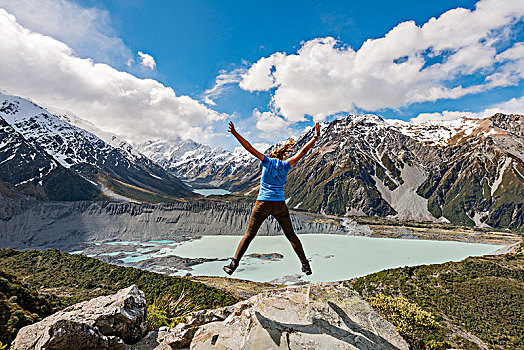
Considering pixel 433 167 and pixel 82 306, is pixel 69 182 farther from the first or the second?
pixel 433 167

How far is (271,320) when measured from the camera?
4500 mm

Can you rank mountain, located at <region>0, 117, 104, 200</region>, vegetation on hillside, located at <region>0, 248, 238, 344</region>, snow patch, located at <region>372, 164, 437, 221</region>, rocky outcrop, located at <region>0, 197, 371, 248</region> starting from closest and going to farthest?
vegetation on hillside, located at <region>0, 248, 238, 344</region> < rocky outcrop, located at <region>0, 197, 371, 248</region> < mountain, located at <region>0, 117, 104, 200</region> < snow patch, located at <region>372, 164, 437, 221</region>

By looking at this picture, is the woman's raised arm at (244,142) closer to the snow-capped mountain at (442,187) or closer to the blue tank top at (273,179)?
the blue tank top at (273,179)

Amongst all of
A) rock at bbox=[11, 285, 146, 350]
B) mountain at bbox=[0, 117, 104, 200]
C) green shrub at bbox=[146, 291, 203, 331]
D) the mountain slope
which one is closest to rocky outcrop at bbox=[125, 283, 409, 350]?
rock at bbox=[11, 285, 146, 350]

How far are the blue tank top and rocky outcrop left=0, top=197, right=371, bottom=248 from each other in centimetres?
7848

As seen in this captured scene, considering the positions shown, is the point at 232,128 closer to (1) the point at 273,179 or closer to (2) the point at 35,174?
(1) the point at 273,179

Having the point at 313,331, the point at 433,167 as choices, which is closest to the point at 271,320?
the point at 313,331

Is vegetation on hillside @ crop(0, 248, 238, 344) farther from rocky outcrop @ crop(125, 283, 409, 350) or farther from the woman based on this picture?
the woman

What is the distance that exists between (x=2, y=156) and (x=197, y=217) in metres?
104

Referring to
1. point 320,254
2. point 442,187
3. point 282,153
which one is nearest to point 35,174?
point 320,254

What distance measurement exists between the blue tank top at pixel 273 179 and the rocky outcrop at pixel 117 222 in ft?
257

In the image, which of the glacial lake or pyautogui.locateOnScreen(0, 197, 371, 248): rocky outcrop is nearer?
the glacial lake

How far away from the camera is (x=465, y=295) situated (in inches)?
1267

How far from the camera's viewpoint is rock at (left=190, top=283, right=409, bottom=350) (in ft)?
13.9
